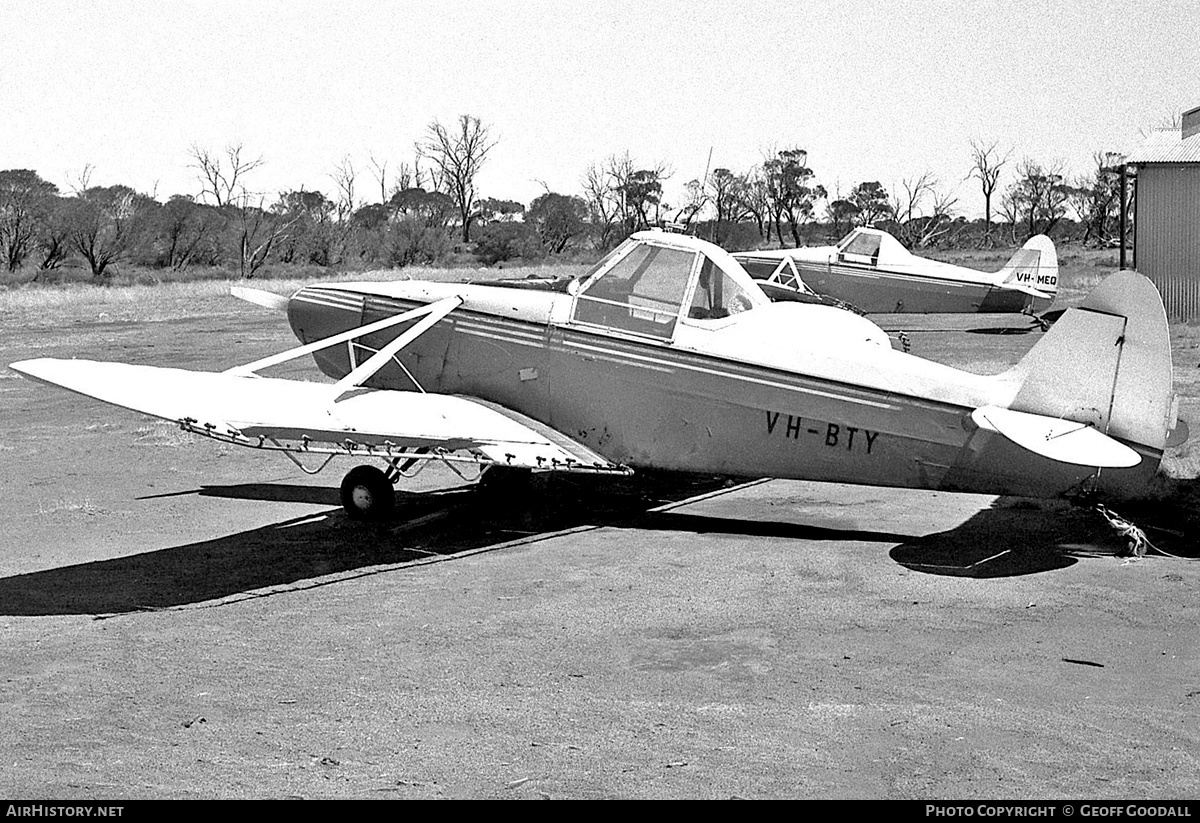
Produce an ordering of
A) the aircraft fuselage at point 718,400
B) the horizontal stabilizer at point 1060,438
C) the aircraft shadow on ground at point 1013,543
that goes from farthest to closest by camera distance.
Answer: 1. the aircraft fuselage at point 718,400
2. the aircraft shadow on ground at point 1013,543
3. the horizontal stabilizer at point 1060,438

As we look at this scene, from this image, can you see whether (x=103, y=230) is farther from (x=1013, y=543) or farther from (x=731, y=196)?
(x=1013, y=543)

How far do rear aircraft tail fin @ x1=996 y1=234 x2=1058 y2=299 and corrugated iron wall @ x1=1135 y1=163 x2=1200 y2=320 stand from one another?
9.70 feet

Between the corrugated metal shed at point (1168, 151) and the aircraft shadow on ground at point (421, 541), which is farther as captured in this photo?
the corrugated metal shed at point (1168, 151)

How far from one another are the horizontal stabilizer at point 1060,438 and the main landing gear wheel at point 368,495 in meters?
4.44

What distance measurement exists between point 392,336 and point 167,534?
2.40 meters

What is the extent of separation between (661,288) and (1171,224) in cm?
1994

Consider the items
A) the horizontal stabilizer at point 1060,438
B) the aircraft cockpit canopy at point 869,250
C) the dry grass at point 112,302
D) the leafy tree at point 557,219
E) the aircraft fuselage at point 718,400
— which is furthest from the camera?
the leafy tree at point 557,219

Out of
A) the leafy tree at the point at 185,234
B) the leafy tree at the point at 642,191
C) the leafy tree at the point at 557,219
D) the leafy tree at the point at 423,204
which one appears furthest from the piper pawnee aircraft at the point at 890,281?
the leafy tree at the point at 423,204

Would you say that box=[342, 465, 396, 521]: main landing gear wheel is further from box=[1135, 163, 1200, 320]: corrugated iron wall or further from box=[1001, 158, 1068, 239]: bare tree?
box=[1001, 158, 1068, 239]: bare tree

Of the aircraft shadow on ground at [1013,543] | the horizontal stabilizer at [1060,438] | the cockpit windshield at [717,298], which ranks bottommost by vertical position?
the aircraft shadow on ground at [1013,543]

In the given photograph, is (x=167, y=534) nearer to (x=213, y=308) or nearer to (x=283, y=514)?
(x=283, y=514)

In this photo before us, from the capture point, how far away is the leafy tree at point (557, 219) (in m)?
75.4

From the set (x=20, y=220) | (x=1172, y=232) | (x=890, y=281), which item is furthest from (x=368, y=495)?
(x=20, y=220)

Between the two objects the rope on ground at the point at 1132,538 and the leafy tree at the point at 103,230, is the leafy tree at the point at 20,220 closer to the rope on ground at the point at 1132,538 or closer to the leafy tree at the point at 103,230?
the leafy tree at the point at 103,230
